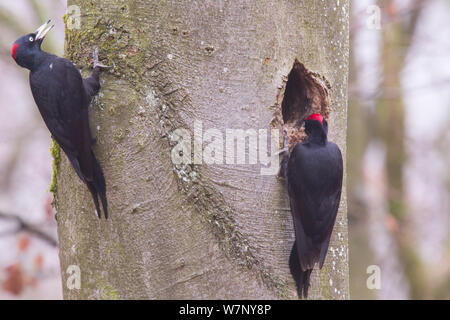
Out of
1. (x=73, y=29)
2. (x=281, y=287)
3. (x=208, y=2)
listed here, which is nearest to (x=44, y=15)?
(x=73, y=29)

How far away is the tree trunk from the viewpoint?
5.97 ft

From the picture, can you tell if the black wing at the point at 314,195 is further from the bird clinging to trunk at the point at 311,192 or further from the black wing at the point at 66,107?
the black wing at the point at 66,107

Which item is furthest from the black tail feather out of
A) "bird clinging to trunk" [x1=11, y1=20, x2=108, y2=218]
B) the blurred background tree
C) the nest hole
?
the blurred background tree

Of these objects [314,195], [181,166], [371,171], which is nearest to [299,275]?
[314,195]

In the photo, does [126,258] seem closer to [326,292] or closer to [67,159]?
[67,159]

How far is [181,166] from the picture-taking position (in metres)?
1.84

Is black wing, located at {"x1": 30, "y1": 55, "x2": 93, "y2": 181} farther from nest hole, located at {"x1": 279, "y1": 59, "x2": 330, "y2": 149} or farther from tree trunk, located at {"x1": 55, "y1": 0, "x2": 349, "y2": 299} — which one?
nest hole, located at {"x1": 279, "y1": 59, "x2": 330, "y2": 149}

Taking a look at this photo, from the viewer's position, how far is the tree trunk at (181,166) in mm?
1818

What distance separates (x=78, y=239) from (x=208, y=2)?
1027 millimetres

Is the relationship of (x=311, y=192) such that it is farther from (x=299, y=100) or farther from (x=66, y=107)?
(x=66, y=107)

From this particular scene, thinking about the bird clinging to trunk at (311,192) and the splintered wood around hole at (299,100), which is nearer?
the bird clinging to trunk at (311,192)

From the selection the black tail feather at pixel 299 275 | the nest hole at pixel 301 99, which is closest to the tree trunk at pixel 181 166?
the black tail feather at pixel 299 275

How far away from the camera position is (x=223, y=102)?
189 centimetres
